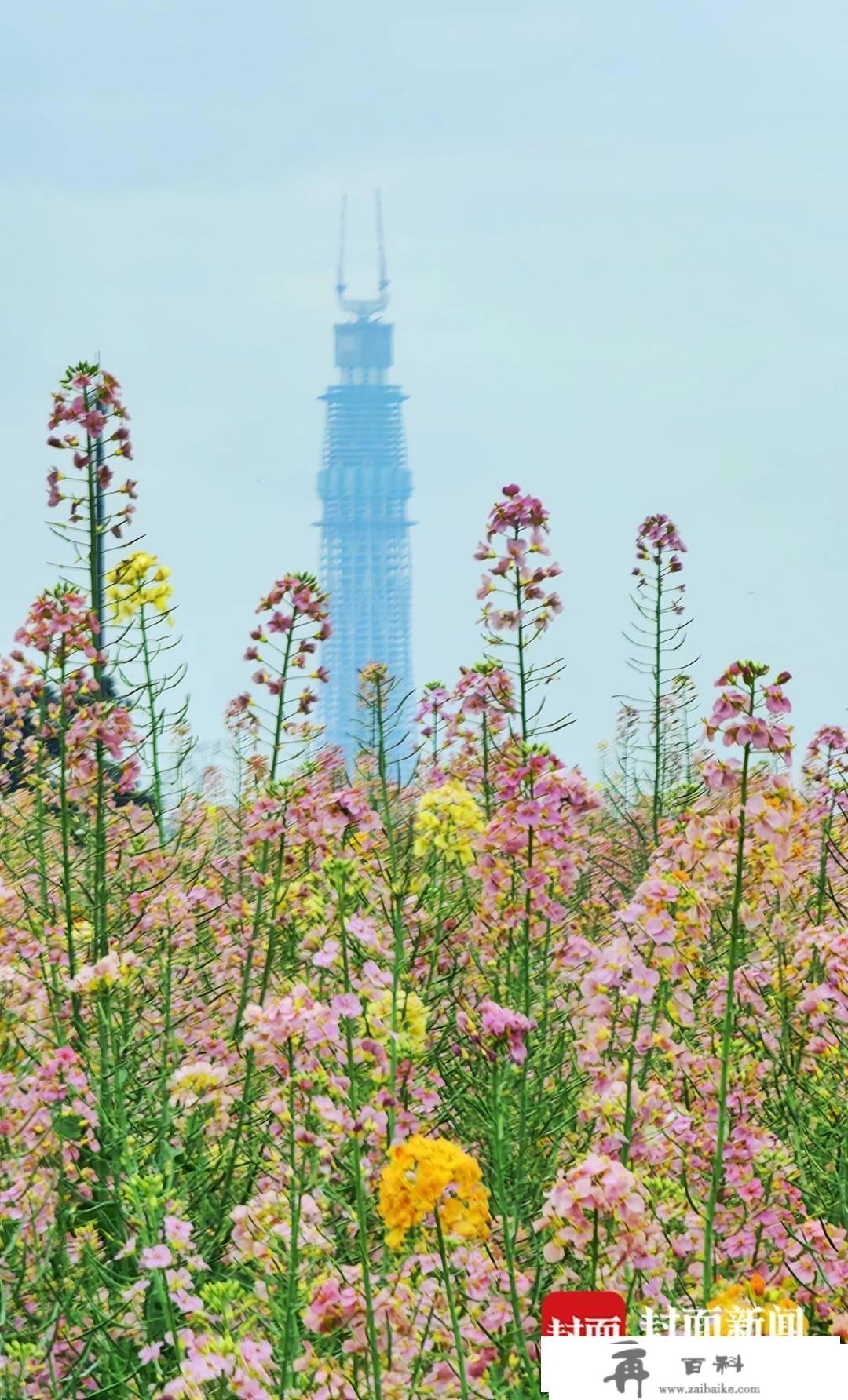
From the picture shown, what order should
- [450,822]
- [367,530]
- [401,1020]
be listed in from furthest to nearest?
[367,530]
[450,822]
[401,1020]

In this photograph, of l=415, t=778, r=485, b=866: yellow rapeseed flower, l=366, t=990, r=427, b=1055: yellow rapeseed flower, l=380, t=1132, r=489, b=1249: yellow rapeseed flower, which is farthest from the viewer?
l=415, t=778, r=485, b=866: yellow rapeseed flower

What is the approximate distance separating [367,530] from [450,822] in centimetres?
18817

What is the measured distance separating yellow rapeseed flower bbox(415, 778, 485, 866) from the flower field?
0.03ft

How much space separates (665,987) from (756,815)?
0.78 metres

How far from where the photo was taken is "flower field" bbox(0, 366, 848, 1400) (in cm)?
312

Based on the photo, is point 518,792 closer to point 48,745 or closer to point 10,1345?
point 10,1345

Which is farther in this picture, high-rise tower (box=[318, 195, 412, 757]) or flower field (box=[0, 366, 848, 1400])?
high-rise tower (box=[318, 195, 412, 757])

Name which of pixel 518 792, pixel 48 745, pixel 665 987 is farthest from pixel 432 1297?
pixel 48 745

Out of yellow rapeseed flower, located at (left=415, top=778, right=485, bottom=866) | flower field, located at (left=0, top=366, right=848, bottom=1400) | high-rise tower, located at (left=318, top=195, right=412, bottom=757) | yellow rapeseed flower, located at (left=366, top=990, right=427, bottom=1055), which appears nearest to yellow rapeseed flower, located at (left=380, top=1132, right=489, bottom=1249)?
flower field, located at (left=0, top=366, right=848, bottom=1400)

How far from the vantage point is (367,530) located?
7534 inches
